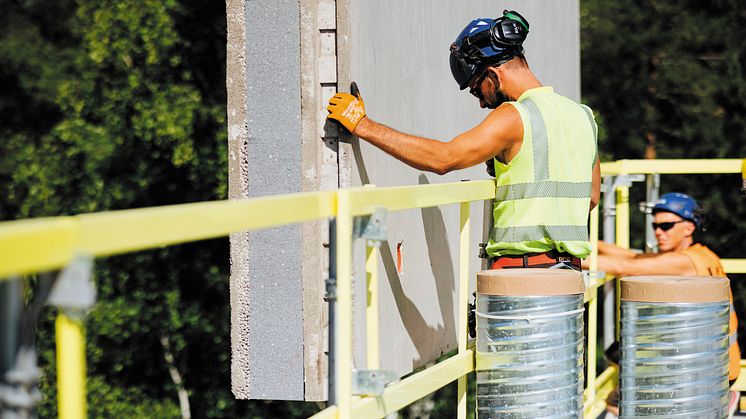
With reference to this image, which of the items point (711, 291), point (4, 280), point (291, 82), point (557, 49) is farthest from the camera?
point (557, 49)

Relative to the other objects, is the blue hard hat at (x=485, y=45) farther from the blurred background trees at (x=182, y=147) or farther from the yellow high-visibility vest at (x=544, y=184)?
the blurred background trees at (x=182, y=147)

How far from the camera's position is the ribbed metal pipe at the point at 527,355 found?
3053 mm

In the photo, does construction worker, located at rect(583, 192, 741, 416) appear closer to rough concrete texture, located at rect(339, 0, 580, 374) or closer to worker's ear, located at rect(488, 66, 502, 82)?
rough concrete texture, located at rect(339, 0, 580, 374)

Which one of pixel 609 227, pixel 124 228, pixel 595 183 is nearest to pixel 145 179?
pixel 609 227

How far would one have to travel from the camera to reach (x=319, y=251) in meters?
3.86

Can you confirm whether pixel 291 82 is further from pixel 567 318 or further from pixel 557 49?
pixel 557 49

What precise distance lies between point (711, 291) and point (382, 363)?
1.06m

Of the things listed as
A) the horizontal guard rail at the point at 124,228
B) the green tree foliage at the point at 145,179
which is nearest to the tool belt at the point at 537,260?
the horizontal guard rail at the point at 124,228

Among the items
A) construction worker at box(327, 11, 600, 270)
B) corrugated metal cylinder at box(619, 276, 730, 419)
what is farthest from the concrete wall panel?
corrugated metal cylinder at box(619, 276, 730, 419)

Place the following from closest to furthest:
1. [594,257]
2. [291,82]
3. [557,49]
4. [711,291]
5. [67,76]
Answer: [711,291], [291,82], [594,257], [557,49], [67,76]

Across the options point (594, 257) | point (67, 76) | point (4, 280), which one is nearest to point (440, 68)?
point (594, 257)

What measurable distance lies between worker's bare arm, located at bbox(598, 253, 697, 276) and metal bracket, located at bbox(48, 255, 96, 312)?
11.7 feet

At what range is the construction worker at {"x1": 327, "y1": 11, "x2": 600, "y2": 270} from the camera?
11.6 feet

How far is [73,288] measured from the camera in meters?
1.53
